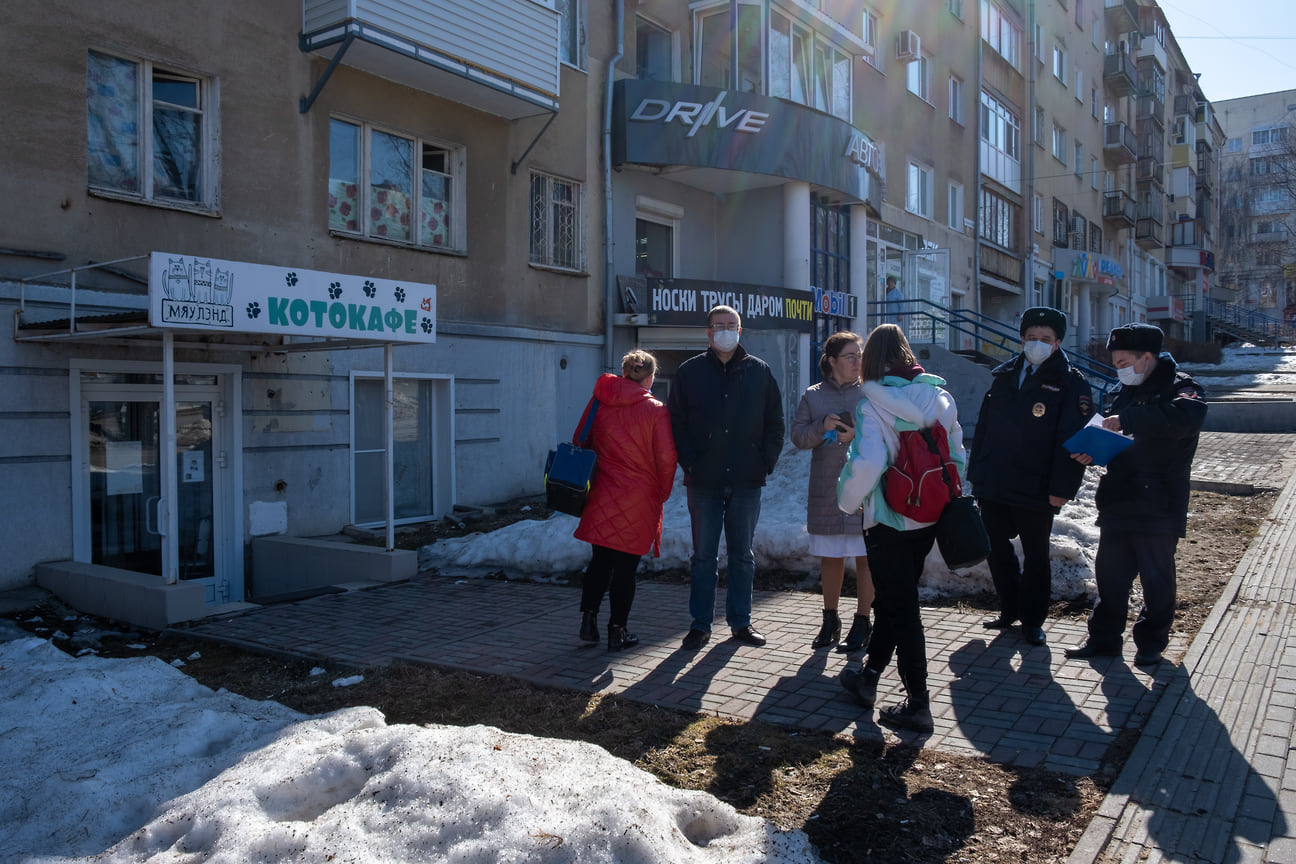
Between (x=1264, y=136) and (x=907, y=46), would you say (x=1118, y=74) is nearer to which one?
(x=907, y=46)

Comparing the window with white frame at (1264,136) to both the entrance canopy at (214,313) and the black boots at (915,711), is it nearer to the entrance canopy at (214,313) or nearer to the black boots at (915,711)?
the entrance canopy at (214,313)

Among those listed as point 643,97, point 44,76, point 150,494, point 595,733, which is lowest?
point 595,733

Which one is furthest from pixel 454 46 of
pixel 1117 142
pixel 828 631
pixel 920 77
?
pixel 1117 142

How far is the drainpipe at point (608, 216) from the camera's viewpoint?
14.3m

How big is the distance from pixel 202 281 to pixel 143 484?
3.31 m

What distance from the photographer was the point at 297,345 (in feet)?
29.7

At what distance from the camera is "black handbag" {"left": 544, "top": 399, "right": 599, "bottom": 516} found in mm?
5559

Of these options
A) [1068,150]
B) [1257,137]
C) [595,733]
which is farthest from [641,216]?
[1257,137]

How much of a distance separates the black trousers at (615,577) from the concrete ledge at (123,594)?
3.20 m

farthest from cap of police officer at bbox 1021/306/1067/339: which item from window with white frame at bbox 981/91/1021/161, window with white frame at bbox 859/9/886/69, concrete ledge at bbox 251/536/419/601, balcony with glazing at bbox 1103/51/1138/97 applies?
balcony with glazing at bbox 1103/51/1138/97

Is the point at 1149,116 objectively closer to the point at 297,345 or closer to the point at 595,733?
the point at 297,345

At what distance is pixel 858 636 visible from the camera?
5.41 meters

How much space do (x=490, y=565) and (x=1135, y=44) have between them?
48059mm

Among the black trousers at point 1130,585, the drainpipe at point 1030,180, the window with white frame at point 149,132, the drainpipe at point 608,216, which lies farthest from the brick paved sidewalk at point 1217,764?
the drainpipe at point 1030,180
